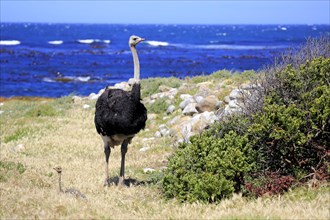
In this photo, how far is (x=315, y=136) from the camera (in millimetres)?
8656

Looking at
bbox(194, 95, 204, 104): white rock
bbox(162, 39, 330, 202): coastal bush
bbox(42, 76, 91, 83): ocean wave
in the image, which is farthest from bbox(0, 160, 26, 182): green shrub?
bbox(42, 76, 91, 83): ocean wave

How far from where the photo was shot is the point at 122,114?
10781 mm

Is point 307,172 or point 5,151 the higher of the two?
point 307,172

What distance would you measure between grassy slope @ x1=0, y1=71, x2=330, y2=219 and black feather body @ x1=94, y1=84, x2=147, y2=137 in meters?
1.03

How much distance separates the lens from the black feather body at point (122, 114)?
10773 mm

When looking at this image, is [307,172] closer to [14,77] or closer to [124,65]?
[14,77]

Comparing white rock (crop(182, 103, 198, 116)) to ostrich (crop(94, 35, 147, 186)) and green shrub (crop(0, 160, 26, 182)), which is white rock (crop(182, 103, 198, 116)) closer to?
ostrich (crop(94, 35, 147, 186))

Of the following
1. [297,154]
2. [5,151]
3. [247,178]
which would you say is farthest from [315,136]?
[5,151]

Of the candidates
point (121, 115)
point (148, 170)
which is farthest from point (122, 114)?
point (148, 170)

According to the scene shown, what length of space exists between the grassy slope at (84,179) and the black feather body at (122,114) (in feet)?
3.37

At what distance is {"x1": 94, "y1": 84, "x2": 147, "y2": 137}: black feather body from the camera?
35.3 feet

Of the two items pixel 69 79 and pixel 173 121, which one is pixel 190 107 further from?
pixel 69 79

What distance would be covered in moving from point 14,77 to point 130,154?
1492 inches

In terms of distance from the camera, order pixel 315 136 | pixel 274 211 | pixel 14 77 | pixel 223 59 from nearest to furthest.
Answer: pixel 274 211 < pixel 315 136 < pixel 14 77 < pixel 223 59
